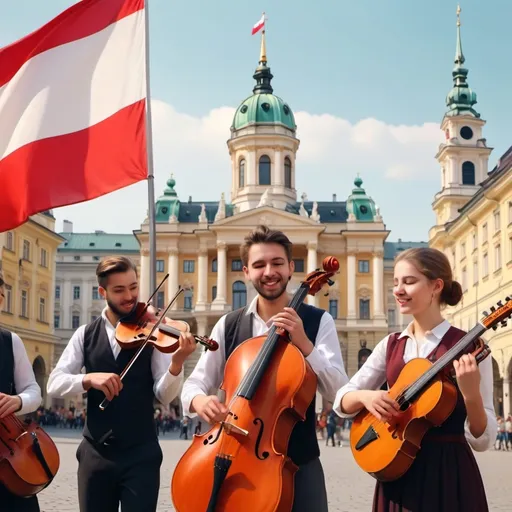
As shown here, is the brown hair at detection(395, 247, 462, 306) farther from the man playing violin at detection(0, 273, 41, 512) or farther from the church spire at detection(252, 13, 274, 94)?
the church spire at detection(252, 13, 274, 94)

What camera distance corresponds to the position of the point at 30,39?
21.6ft

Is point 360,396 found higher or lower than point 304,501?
higher

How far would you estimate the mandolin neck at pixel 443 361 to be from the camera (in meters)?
3.59

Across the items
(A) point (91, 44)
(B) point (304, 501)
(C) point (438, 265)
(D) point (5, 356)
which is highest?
(A) point (91, 44)

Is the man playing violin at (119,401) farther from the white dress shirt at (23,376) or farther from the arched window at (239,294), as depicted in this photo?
the arched window at (239,294)

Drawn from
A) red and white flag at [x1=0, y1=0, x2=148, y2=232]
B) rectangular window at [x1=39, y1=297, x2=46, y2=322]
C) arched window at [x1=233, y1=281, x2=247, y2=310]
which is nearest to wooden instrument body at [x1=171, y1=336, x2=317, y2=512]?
red and white flag at [x1=0, y1=0, x2=148, y2=232]

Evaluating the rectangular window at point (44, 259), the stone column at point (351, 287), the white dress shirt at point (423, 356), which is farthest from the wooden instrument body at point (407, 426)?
the stone column at point (351, 287)

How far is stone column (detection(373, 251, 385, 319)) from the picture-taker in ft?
210

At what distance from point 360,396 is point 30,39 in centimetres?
422

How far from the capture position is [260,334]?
4.32 meters

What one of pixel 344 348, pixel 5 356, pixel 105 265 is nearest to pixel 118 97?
pixel 105 265

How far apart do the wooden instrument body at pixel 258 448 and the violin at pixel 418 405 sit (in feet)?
1.25

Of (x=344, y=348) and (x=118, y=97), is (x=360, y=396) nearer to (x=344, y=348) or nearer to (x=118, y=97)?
(x=118, y=97)

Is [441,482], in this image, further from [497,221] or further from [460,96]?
[460,96]
